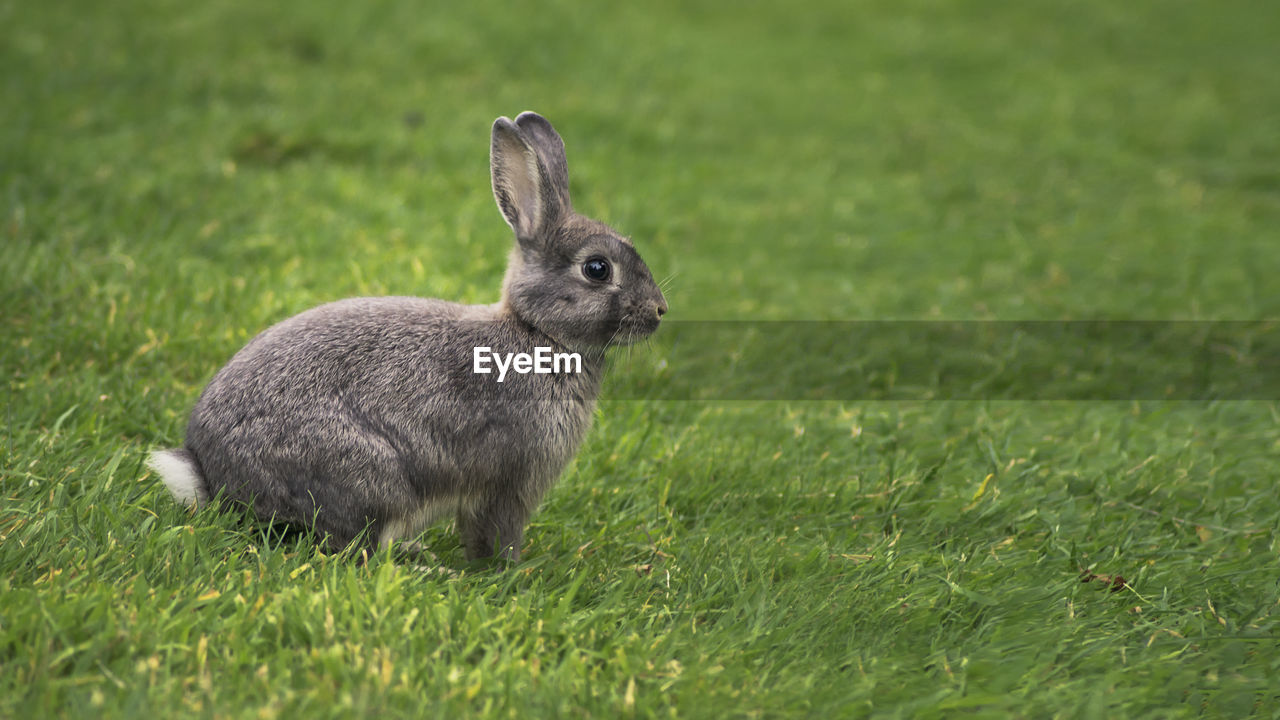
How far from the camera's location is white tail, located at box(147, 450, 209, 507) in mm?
3838

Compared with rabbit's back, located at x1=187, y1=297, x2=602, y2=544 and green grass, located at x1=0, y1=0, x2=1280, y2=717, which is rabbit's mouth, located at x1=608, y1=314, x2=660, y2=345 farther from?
green grass, located at x1=0, y1=0, x2=1280, y2=717

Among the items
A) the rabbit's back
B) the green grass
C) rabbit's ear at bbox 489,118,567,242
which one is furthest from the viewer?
rabbit's ear at bbox 489,118,567,242

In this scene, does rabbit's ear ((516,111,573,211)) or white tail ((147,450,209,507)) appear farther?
rabbit's ear ((516,111,573,211))

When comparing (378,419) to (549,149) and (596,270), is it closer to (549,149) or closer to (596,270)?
(596,270)

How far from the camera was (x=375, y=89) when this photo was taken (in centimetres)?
1004

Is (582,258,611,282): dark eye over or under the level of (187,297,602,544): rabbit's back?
over

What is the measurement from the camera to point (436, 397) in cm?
398

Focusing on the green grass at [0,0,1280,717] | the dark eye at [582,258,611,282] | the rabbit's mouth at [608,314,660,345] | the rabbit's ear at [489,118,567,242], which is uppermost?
the rabbit's ear at [489,118,567,242]

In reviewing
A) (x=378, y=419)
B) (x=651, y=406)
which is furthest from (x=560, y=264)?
(x=651, y=406)

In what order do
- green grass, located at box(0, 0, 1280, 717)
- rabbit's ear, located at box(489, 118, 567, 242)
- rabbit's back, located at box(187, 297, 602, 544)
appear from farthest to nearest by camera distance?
1. rabbit's ear, located at box(489, 118, 567, 242)
2. rabbit's back, located at box(187, 297, 602, 544)
3. green grass, located at box(0, 0, 1280, 717)

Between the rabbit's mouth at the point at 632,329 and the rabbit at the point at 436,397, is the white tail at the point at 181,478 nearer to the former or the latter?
the rabbit at the point at 436,397

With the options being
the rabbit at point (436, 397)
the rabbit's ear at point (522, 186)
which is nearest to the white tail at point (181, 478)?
the rabbit at point (436, 397)

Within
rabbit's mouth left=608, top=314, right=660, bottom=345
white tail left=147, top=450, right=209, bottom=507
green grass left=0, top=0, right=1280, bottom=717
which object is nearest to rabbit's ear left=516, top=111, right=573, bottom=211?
rabbit's mouth left=608, top=314, right=660, bottom=345

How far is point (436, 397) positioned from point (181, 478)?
935 mm
